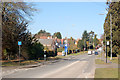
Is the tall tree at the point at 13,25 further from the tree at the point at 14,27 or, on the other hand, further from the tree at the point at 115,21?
the tree at the point at 115,21

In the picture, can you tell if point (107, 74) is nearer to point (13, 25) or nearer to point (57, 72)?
point (57, 72)

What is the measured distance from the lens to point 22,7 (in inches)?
1061

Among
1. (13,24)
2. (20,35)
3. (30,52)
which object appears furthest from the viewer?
(30,52)

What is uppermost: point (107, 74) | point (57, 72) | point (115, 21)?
point (115, 21)

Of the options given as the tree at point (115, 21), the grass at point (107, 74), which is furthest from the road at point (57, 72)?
the tree at point (115, 21)

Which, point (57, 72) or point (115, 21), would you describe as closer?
point (57, 72)

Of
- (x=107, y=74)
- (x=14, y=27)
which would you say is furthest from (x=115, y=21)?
(x=107, y=74)

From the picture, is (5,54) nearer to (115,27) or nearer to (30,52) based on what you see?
(30,52)

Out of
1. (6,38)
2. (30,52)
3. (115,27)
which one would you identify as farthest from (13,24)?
(115,27)

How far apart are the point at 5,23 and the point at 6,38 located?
332cm

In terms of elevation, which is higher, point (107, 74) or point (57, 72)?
point (107, 74)

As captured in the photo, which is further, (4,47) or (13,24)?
(4,47)

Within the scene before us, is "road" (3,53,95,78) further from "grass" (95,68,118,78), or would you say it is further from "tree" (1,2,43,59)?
"tree" (1,2,43,59)

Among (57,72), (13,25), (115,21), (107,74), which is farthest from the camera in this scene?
(115,21)
